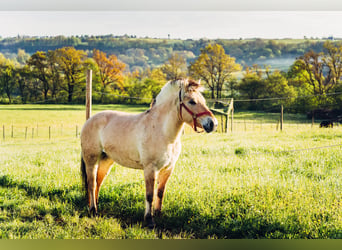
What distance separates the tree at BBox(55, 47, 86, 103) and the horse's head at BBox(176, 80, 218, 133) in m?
2.63

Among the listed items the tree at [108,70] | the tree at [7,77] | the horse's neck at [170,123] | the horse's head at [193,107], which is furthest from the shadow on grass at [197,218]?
the tree at [7,77]

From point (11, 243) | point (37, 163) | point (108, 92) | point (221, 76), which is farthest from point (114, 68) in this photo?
point (11, 243)

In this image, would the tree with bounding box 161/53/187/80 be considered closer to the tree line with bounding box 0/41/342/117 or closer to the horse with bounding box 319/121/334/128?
the tree line with bounding box 0/41/342/117

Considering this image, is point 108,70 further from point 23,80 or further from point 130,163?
point 130,163

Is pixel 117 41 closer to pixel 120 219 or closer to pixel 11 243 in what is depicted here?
pixel 120 219

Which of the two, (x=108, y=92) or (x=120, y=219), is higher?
(x=108, y=92)

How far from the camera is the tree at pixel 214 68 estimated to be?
4.96 m

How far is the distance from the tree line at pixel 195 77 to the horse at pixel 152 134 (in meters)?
1.54

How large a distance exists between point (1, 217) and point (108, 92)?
8.02 feet

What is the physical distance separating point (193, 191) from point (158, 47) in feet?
8.54

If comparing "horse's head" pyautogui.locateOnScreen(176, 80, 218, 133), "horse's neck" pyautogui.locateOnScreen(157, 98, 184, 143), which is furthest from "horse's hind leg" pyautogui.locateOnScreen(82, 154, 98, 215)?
"horse's head" pyautogui.locateOnScreen(176, 80, 218, 133)

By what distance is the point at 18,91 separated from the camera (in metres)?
5.52

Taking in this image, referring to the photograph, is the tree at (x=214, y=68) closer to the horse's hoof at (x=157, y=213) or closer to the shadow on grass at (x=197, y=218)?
the shadow on grass at (x=197, y=218)

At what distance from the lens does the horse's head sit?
9.83 ft
